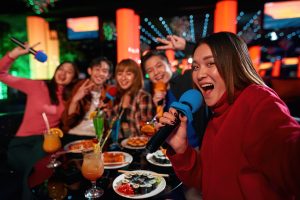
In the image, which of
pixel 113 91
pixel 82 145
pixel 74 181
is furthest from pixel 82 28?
pixel 74 181

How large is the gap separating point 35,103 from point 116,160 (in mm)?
1827

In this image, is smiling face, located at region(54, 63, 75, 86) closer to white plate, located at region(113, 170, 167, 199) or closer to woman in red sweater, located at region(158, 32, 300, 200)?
white plate, located at region(113, 170, 167, 199)

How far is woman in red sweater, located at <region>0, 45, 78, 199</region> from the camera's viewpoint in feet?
8.71

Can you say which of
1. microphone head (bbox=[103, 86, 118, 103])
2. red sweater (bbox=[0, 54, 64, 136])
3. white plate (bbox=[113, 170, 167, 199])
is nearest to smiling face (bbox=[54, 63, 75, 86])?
red sweater (bbox=[0, 54, 64, 136])

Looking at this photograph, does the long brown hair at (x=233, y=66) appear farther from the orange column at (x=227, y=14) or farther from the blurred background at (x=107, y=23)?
the orange column at (x=227, y=14)

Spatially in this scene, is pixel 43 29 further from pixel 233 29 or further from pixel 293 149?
pixel 293 149

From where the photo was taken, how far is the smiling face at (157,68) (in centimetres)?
264

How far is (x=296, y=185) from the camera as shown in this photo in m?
0.71

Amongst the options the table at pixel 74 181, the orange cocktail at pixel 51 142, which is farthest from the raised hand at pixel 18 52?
the table at pixel 74 181

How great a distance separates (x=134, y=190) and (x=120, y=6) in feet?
22.4

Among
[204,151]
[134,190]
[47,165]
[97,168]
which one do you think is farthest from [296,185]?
[47,165]

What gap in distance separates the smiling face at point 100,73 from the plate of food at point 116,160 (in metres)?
1.59

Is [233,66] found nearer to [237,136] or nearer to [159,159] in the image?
[237,136]

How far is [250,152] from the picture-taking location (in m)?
0.88
